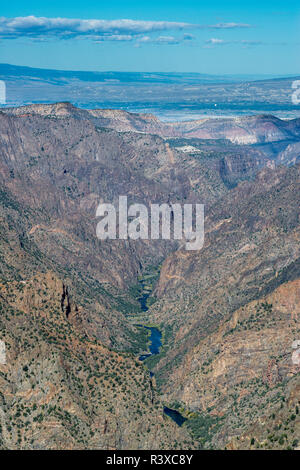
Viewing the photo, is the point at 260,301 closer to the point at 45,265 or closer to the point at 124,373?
the point at 124,373

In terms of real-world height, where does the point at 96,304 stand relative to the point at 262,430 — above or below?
below

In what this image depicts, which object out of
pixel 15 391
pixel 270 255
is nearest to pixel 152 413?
pixel 15 391

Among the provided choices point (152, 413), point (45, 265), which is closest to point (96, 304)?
point (45, 265)

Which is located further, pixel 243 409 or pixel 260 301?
pixel 260 301

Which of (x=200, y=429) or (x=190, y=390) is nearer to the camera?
(x=200, y=429)

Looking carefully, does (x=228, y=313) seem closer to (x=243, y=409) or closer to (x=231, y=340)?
(x=231, y=340)
